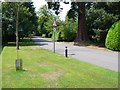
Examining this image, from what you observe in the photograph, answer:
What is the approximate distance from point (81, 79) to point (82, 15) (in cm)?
3192

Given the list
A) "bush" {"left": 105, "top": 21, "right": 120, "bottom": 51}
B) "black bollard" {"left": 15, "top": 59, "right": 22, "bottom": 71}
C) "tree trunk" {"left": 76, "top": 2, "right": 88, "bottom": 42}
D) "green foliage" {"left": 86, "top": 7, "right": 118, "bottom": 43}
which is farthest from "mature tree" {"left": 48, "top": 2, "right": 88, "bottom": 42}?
"black bollard" {"left": 15, "top": 59, "right": 22, "bottom": 71}

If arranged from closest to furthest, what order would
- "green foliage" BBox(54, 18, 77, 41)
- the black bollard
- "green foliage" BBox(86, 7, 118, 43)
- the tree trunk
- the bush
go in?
the black bollard
the bush
"green foliage" BBox(86, 7, 118, 43)
the tree trunk
"green foliage" BBox(54, 18, 77, 41)

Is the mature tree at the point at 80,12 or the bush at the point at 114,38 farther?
the mature tree at the point at 80,12

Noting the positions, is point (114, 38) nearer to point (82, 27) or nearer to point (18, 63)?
point (82, 27)

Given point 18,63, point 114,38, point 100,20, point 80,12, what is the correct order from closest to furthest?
point 18,63 < point 114,38 < point 100,20 < point 80,12

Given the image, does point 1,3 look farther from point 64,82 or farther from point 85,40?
point 64,82

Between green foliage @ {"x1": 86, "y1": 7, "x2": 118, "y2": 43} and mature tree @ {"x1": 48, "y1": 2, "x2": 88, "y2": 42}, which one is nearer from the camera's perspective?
green foliage @ {"x1": 86, "y1": 7, "x2": 118, "y2": 43}

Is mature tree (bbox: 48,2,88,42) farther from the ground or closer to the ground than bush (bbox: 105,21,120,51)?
farther from the ground

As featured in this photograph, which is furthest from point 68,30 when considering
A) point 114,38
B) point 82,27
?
point 114,38

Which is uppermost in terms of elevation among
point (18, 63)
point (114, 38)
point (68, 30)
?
point (68, 30)

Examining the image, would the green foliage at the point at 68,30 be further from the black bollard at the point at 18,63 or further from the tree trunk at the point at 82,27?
the black bollard at the point at 18,63

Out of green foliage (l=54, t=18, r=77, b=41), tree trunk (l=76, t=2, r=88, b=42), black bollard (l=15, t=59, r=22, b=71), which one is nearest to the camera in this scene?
black bollard (l=15, t=59, r=22, b=71)

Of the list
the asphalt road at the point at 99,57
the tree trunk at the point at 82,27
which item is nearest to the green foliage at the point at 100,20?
the tree trunk at the point at 82,27

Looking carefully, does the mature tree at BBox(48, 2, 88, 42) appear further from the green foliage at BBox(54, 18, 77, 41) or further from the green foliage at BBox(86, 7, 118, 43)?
the green foliage at BBox(54, 18, 77, 41)
